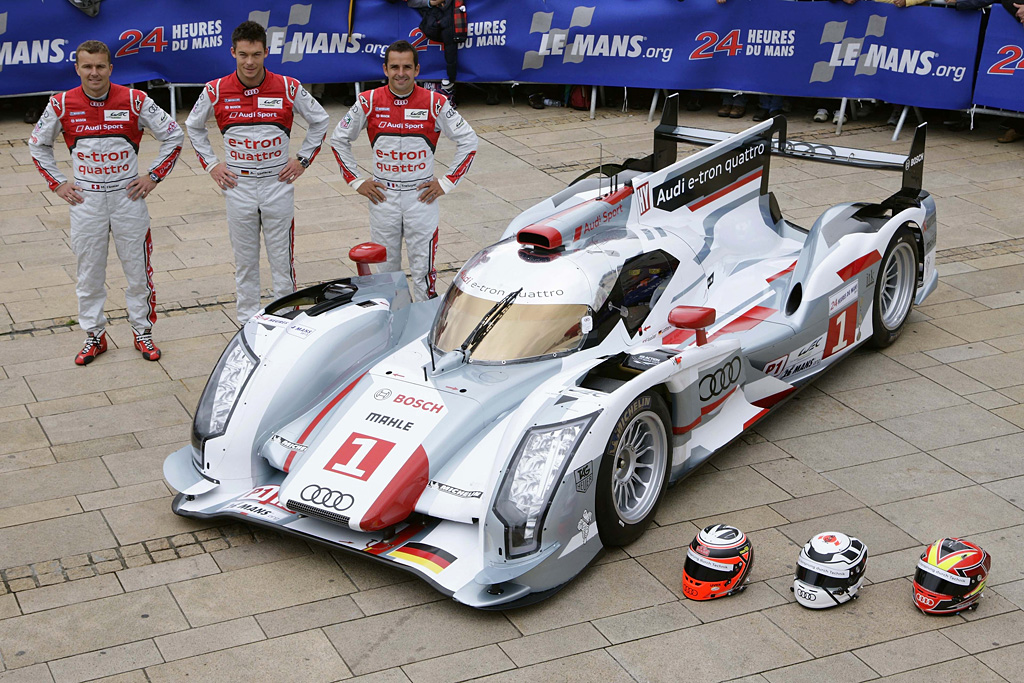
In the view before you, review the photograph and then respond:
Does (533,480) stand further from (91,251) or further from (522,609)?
(91,251)

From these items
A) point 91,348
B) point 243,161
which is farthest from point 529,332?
point 91,348

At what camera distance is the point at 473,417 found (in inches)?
226

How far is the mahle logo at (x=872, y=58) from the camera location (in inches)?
494

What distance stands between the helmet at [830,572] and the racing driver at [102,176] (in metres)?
4.66

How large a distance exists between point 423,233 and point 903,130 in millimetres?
7412

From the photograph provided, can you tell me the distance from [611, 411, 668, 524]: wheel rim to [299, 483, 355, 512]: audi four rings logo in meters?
1.27

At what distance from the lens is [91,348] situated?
7.94 m

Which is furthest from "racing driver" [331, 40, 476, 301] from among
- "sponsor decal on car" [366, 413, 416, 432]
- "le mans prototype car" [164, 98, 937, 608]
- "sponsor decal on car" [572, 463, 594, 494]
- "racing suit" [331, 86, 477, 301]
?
"sponsor decal on car" [572, 463, 594, 494]

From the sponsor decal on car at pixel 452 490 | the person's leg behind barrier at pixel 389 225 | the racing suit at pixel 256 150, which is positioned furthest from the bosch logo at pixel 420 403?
the racing suit at pixel 256 150

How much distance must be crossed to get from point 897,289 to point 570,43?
6839mm

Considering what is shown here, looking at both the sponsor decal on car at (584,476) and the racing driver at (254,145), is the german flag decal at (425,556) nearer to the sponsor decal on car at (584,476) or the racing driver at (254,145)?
the sponsor decal on car at (584,476)

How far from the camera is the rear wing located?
7.99m

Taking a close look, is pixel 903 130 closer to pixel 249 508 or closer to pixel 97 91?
pixel 97 91

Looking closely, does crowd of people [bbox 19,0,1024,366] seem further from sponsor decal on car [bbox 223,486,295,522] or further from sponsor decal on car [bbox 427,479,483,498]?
sponsor decal on car [bbox 427,479,483,498]
